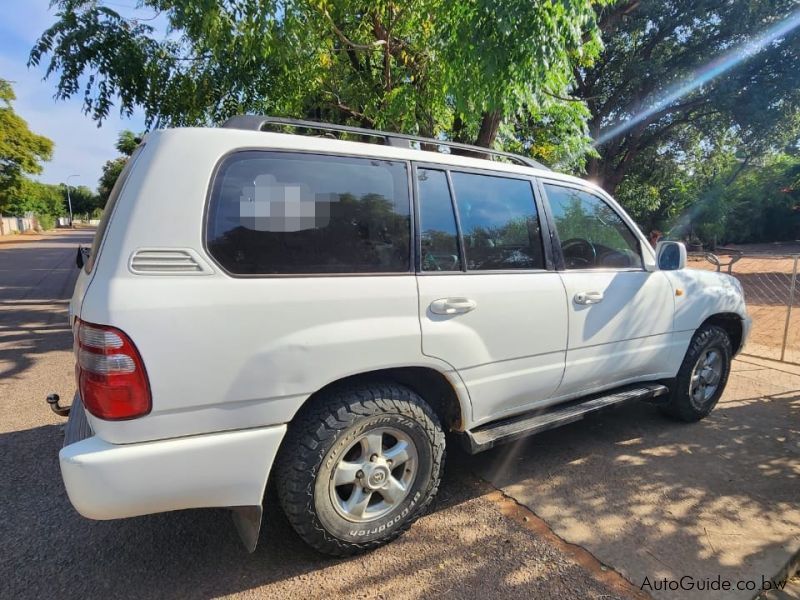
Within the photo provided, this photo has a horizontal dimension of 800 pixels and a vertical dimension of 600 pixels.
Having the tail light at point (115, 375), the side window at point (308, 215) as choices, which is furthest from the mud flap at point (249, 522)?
the side window at point (308, 215)

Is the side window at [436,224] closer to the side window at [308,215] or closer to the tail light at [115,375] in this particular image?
the side window at [308,215]

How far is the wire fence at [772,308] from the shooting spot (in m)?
6.53

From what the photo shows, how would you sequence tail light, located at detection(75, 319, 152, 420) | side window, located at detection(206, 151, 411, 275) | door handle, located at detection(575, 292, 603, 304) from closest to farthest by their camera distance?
tail light, located at detection(75, 319, 152, 420)
side window, located at detection(206, 151, 411, 275)
door handle, located at detection(575, 292, 603, 304)

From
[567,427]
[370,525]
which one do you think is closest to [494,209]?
[370,525]

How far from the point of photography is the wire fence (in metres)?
6.53

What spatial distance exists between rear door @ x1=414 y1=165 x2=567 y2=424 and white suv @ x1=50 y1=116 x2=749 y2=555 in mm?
11

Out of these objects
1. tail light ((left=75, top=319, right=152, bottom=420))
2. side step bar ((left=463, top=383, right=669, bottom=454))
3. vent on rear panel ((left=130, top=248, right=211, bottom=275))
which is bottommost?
side step bar ((left=463, top=383, right=669, bottom=454))

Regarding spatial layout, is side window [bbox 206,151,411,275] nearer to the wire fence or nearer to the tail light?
the tail light

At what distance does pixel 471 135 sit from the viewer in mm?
6953

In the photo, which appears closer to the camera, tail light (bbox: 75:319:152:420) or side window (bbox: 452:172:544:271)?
tail light (bbox: 75:319:152:420)

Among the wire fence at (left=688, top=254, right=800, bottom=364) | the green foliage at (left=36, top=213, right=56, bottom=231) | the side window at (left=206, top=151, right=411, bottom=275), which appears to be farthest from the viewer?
the green foliage at (left=36, top=213, right=56, bottom=231)

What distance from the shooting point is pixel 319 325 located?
2084mm

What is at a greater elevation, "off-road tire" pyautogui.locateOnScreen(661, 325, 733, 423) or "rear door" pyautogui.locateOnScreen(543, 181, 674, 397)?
"rear door" pyautogui.locateOnScreen(543, 181, 674, 397)

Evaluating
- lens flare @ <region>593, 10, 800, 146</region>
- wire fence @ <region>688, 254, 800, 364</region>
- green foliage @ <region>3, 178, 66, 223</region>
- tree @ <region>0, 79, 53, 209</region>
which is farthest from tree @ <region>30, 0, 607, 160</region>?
green foliage @ <region>3, 178, 66, 223</region>
